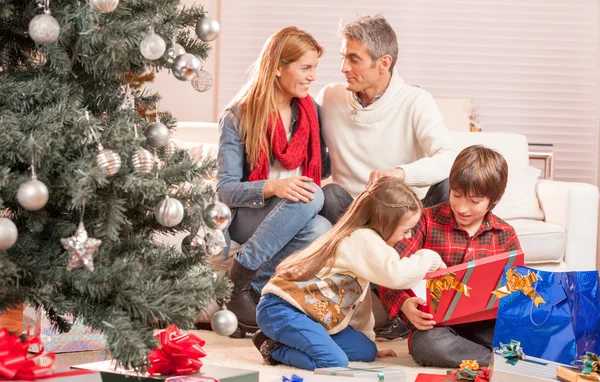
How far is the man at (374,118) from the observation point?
261cm

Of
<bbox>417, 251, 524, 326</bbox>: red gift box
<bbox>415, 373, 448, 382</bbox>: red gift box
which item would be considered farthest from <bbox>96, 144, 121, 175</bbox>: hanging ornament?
<bbox>417, 251, 524, 326</bbox>: red gift box

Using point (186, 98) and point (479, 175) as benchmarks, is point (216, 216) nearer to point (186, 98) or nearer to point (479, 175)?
point (479, 175)

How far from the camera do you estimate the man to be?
2.61 m

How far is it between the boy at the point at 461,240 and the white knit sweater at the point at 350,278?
16 cm

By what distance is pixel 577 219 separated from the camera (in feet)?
9.46

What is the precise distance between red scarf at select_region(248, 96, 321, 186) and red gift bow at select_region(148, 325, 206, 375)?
109 cm

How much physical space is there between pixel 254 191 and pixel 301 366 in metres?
0.60

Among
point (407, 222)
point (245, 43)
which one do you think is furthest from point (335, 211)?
point (245, 43)

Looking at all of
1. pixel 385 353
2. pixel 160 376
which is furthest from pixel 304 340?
pixel 160 376

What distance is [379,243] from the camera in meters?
2.04

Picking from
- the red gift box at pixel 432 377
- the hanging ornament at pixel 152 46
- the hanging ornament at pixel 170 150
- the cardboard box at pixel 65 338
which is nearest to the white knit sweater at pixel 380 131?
the red gift box at pixel 432 377

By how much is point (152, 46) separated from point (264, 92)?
1227 millimetres

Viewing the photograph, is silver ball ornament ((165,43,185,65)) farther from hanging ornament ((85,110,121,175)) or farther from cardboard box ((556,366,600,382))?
cardboard box ((556,366,600,382))

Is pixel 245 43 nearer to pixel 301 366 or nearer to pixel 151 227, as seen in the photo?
pixel 301 366
